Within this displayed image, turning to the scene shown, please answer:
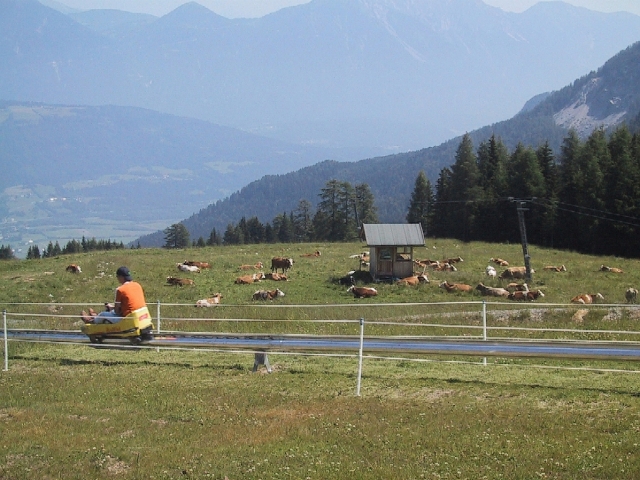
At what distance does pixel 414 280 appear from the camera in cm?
3700

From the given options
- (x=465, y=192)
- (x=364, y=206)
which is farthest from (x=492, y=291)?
(x=364, y=206)

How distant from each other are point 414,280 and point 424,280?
0.59 metres

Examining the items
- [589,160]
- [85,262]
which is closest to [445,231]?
[589,160]

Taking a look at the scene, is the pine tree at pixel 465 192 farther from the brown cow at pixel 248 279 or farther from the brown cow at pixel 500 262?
the brown cow at pixel 248 279

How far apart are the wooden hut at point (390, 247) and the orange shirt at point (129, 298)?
2424 cm

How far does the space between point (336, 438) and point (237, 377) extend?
4915mm

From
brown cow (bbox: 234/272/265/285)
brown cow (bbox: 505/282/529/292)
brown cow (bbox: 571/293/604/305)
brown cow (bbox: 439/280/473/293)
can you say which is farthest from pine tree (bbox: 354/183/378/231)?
brown cow (bbox: 571/293/604/305)

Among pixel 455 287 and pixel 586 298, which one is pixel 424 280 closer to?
pixel 455 287

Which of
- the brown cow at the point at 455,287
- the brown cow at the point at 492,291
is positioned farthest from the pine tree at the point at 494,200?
the brown cow at the point at 492,291

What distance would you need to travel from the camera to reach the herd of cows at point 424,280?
32.9 m

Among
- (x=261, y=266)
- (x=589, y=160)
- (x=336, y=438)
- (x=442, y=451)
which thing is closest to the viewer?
(x=442, y=451)

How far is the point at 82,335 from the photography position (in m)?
18.0

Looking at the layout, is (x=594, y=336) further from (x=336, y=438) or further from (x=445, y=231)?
(x=445, y=231)

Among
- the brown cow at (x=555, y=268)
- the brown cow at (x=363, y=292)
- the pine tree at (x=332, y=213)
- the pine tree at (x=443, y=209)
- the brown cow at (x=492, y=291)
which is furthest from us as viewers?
the pine tree at (x=332, y=213)
